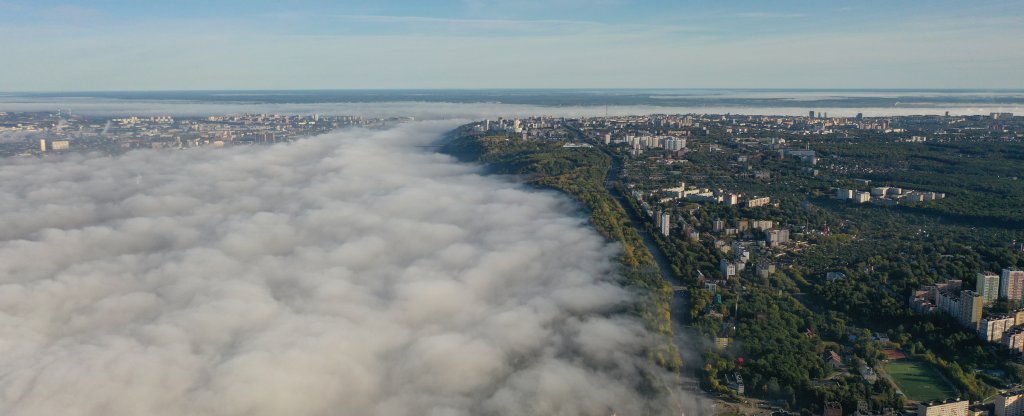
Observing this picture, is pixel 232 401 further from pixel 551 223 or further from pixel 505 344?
pixel 551 223

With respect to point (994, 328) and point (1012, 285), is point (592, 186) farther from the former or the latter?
point (994, 328)

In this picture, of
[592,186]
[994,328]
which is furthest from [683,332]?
[592,186]

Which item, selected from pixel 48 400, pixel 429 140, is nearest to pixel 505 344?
pixel 48 400

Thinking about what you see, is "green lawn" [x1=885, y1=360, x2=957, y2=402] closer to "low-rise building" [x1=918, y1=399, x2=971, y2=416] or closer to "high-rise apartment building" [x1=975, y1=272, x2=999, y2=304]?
"low-rise building" [x1=918, y1=399, x2=971, y2=416]

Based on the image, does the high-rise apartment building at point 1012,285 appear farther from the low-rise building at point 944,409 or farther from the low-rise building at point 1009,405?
the low-rise building at point 944,409

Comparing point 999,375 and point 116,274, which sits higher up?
point 116,274

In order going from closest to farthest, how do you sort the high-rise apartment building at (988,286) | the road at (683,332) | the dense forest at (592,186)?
the road at (683,332) → the dense forest at (592,186) → the high-rise apartment building at (988,286)

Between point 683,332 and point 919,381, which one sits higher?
point 683,332

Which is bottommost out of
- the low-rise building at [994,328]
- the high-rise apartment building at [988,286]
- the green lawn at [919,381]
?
the green lawn at [919,381]

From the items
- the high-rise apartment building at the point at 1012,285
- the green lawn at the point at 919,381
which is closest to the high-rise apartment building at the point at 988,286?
the high-rise apartment building at the point at 1012,285
